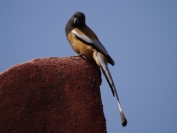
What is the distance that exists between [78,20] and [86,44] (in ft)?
2.60

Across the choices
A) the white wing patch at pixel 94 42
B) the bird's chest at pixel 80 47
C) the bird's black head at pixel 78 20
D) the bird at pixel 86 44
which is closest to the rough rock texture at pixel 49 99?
the bird at pixel 86 44

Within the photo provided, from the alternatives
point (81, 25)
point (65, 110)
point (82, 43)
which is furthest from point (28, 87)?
point (81, 25)

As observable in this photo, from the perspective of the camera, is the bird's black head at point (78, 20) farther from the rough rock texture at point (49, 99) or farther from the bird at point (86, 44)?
the rough rock texture at point (49, 99)

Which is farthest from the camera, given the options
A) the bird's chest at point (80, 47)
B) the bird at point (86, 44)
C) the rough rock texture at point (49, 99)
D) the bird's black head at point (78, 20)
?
the bird's black head at point (78, 20)

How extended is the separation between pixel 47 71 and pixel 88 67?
1.97ft

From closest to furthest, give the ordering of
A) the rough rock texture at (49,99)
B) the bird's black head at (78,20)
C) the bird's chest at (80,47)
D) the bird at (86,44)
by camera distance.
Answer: the rough rock texture at (49,99) → the bird at (86,44) → the bird's chest at (80,47) → the bird's black head at (78,20)

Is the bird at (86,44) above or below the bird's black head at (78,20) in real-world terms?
below

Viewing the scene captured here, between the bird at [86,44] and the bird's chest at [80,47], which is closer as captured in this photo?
the bird at [86,44]

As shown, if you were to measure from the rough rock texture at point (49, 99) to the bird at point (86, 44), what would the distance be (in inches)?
23.1

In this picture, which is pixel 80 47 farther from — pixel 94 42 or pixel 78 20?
pixel 78 20

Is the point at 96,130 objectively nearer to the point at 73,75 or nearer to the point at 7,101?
the point at 73,75

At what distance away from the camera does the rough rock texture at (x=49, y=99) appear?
3.16 m

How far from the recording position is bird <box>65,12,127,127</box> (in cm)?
422

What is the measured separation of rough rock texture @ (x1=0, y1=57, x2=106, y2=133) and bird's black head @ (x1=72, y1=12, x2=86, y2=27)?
1797mm
